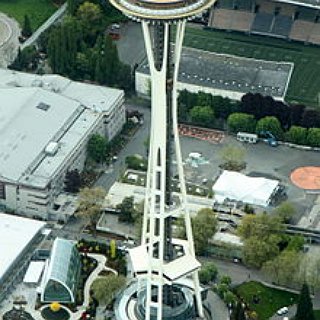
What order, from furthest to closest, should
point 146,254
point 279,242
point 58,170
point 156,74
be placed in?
point 58,170
point 279,242
point 146,254
point 156,74

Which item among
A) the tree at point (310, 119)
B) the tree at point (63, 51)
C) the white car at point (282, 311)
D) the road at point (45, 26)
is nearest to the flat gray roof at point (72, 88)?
the tree at point (63, 51)

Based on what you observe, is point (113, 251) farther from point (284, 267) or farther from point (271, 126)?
point (271, 126)

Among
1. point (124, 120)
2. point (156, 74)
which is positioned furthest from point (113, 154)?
point (156, 74)

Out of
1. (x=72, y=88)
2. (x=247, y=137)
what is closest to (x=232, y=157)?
(x=247, y=137)

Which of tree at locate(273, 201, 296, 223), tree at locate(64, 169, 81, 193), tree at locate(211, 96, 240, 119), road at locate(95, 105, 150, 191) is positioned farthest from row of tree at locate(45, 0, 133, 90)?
tree at locate(273, 201, 296, 223)

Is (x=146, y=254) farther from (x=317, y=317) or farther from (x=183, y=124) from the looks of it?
(x=183, y=124)

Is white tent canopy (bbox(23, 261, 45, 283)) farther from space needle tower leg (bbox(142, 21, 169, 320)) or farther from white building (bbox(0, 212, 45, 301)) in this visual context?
space needle tower leg (bbox(142, 21, 169, 320))

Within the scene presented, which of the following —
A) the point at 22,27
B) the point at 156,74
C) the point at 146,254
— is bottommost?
the point at 22,27
